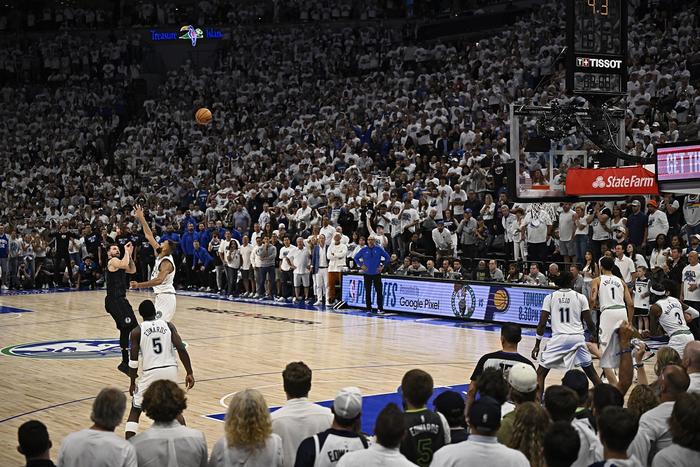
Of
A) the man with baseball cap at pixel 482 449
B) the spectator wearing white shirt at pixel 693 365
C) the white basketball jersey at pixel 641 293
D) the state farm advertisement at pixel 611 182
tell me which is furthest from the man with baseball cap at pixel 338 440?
the white basketball jersey at pixel 641 293

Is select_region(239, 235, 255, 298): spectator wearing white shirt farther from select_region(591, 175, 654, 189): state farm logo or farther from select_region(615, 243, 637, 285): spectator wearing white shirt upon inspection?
select_region(591, 175, 654, 189): state farm logo

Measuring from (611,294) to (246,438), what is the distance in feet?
26.4

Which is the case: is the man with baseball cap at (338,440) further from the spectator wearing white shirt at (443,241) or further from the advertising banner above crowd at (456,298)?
the spectator wearing white shirt at (443,241)

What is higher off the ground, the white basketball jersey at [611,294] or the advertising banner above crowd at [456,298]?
the white basketball jersey at [611,294]

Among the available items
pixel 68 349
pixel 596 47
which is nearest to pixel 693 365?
pixel 596 47

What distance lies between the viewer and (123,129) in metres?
44.4

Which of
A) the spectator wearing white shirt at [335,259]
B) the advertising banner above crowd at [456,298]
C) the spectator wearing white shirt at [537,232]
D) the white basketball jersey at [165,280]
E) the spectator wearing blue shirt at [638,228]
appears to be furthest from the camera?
the spectator wearing white shirt at [335,259]

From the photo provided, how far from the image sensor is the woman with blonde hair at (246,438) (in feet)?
20.6

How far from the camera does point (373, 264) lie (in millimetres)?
24297

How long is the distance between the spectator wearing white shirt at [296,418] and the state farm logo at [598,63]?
33.2 ft

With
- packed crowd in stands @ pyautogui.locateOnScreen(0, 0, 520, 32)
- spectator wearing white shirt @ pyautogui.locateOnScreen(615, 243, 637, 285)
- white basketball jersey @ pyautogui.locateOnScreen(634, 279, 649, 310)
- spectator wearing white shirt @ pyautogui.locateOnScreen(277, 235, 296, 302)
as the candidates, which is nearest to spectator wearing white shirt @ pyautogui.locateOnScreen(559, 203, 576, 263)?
spectator wearing white shirt @ pyautogui.locateOnScreen(615, 243, 637, 285)

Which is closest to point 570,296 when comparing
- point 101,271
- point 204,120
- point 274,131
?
point 204,120

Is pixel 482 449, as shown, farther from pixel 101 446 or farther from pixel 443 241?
pixel 443 241

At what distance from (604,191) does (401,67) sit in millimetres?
22747
